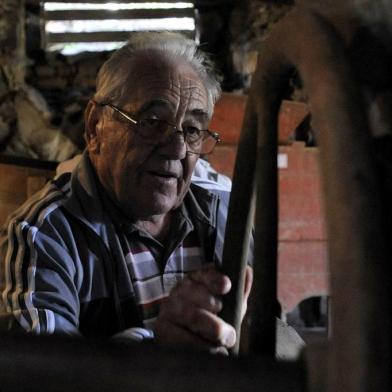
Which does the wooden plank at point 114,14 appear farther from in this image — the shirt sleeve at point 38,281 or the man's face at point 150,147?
the shirt sleeve at point 38,281

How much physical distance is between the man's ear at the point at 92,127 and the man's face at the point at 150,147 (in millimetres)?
34

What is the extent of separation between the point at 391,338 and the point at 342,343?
0.03 metres

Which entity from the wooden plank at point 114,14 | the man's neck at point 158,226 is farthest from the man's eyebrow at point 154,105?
the wooden plank at point 114,14

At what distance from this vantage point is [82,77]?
17.9ft

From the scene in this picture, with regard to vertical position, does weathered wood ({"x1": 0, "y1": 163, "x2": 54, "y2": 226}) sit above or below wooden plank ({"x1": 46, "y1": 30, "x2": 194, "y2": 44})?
below

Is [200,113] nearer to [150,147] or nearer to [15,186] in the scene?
[150,147]

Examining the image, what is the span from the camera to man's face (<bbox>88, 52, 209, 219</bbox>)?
1.27m

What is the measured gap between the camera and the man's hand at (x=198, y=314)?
674 millimetres

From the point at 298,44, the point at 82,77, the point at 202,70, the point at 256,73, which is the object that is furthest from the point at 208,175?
the point at 82,77

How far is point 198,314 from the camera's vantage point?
0.71m

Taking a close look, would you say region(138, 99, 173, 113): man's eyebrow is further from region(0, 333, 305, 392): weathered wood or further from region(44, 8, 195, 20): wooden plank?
region(44, 8, 195, 20): wooden plank

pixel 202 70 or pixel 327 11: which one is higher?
pixel 202 70

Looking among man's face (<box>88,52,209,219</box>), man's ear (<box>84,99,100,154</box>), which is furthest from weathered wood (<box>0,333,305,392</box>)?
man's ear (<box>84,99,100,154</box>)

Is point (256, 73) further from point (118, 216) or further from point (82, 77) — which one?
point (82, 77)
